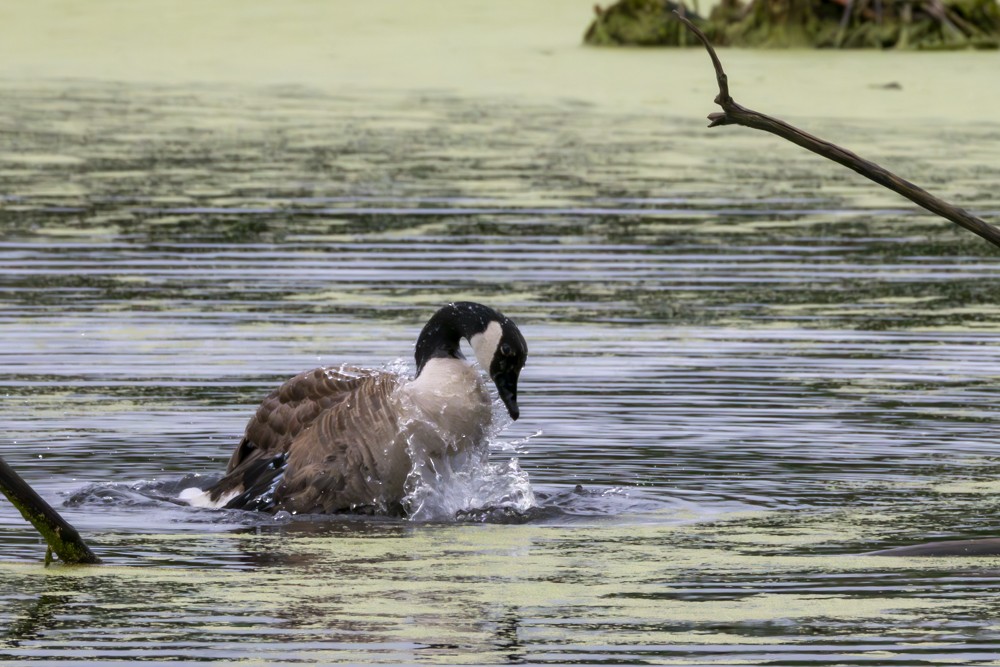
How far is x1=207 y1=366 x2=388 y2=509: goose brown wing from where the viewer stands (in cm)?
884

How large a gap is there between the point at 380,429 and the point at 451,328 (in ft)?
1.60

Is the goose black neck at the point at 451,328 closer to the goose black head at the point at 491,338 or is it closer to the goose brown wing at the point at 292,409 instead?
the goose black head at the point at 491,338

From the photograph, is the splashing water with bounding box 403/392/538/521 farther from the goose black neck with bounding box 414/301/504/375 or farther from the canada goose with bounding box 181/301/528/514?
the goose black neck with bounding box 414/301/504/375

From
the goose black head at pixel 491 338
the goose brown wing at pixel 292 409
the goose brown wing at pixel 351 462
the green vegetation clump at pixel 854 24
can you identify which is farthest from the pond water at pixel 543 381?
the green vegetation clump at pixel 854 24

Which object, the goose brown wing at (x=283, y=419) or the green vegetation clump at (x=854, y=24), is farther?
the green vegetation clump at (x=854, y=24)

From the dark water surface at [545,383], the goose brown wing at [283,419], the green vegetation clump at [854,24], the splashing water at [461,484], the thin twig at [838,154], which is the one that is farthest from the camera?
the green vegetation clump at [854,24]

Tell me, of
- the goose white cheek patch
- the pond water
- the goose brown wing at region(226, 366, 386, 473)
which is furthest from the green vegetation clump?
the goose white cheek patch

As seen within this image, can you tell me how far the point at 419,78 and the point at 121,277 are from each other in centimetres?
1626

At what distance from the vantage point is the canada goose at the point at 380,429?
340 inches

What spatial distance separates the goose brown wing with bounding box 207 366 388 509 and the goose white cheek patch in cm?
47

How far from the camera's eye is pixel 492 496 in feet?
28.5

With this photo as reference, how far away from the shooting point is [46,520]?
7043mm

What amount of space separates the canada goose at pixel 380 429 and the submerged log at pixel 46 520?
1.45 m

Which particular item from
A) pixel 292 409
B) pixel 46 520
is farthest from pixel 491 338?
pixel 46 520
